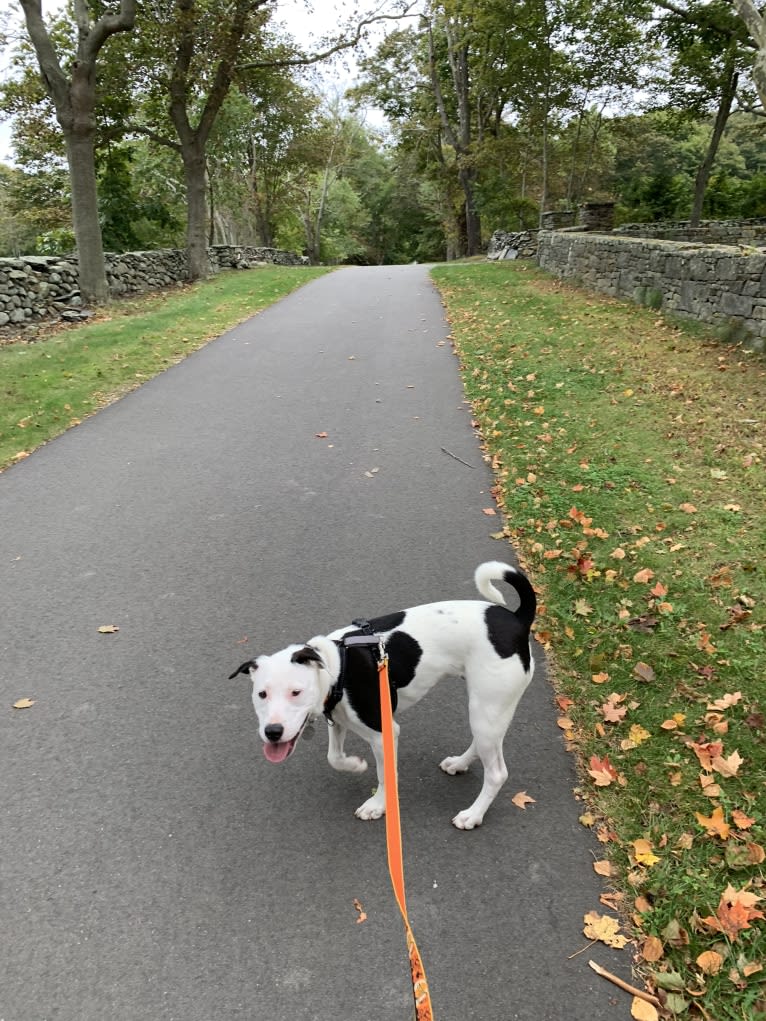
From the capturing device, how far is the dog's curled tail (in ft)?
8.58

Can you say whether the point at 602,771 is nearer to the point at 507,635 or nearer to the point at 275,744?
the point at 507,635

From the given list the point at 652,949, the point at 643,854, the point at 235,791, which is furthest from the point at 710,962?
the point at 235,791

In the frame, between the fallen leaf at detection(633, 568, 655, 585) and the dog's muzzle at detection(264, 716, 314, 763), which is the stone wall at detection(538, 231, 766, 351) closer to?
the fallen leaf at detection(633, 568, 655, 585)

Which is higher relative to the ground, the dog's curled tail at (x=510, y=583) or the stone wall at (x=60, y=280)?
the stone wall at (x=60, y=280)

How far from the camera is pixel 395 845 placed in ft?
6.82

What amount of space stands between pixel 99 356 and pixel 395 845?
10698 mm

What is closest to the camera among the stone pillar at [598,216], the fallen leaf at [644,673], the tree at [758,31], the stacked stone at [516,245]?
the fallen leaf at [644,673]

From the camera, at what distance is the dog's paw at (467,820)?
2791 mm

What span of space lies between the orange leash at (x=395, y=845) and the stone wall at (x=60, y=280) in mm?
13813

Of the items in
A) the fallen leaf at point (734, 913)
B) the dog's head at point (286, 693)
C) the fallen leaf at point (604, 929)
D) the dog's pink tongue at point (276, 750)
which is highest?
the dog's head at point (286, 693)

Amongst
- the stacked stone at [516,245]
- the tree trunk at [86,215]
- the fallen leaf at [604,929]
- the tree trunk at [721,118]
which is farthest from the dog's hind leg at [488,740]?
the tree trunk at [721,118]

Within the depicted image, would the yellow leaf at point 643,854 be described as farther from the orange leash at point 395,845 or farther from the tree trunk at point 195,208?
the tree trunk at point 195,208

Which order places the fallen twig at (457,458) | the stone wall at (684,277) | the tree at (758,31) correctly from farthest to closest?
1. the tree at (758,31)
2. the stone wall at (684,277)
3. the fallen twig at (457,458)

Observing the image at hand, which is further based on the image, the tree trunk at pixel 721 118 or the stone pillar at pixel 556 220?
the tree trunk at pixel 721 118
